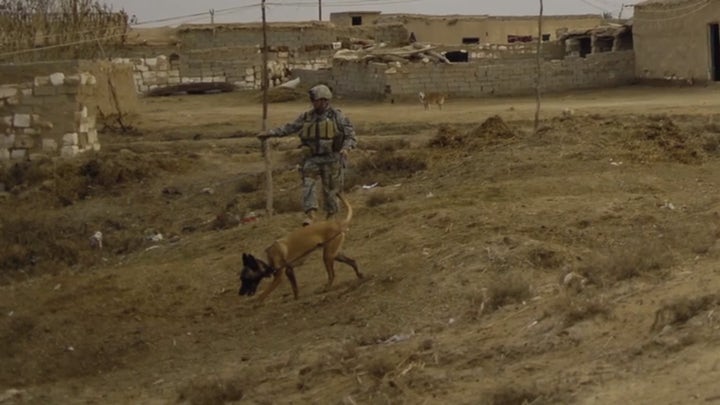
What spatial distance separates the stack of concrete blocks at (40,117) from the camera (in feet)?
59.6

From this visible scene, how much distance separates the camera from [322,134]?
402 inches

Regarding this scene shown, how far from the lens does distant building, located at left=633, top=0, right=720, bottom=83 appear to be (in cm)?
2617

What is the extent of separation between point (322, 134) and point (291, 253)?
4.86 feet

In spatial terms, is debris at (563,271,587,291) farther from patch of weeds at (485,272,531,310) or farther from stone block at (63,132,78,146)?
stone block at (63,132,78,146)

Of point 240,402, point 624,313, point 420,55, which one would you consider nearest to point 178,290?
point 240,402

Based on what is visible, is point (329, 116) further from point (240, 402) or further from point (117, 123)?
point (117, 123)

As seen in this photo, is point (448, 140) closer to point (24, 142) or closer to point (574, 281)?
point (24, 142)

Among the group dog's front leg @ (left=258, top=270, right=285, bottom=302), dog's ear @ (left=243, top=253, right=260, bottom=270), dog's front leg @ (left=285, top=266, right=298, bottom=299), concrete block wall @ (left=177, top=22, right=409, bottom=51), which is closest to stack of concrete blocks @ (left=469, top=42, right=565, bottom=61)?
concrete block wall @ (left=177, top=22, right=409, bottom=51)

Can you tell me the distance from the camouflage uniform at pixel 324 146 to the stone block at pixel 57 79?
28.5 ft

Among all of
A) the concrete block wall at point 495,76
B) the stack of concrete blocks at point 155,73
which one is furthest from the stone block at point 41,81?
A: the stack of concrete blocks at point 155,73

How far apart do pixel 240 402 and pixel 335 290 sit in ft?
7.85

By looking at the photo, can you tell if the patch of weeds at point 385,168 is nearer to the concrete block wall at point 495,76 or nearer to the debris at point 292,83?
the concrete block wall at point 495,76

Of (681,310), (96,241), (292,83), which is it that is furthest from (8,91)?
(292,83)

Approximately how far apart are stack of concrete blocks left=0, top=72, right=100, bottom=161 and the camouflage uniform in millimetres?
8621
